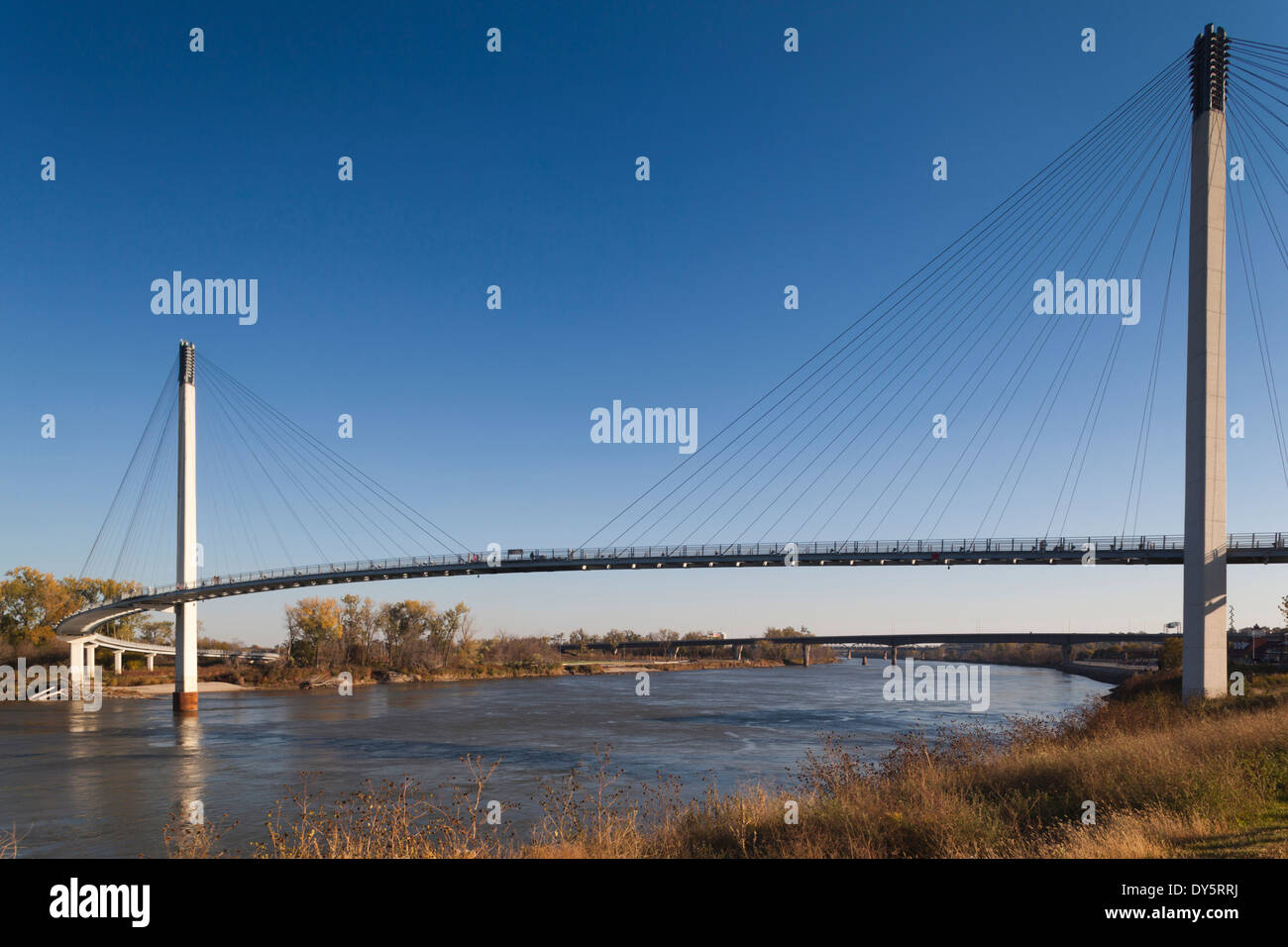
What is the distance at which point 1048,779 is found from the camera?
1370cm

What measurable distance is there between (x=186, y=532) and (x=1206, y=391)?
5815 cm

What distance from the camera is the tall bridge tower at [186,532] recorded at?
55.0 meters

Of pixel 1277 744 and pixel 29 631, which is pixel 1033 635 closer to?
pixel 1277 744

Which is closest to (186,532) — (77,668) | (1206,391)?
(77,668)

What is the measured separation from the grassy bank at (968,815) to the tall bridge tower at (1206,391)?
25.4 feet

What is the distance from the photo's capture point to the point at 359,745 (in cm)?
3384

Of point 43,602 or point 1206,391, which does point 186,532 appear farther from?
point 1206,391

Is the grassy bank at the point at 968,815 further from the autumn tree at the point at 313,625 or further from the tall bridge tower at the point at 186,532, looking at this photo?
the autumn tree at the point at 313,625

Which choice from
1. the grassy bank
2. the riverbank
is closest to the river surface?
the grassy bank

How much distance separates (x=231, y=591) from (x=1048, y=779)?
58006mm
